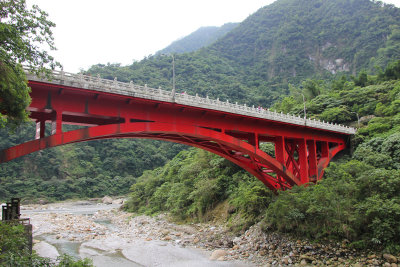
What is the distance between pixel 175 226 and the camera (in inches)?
1056

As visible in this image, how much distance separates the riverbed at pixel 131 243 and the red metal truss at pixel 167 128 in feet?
21.5

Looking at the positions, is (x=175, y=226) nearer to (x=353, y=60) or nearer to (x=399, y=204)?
(x=399, y=204)

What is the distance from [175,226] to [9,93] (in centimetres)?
2010

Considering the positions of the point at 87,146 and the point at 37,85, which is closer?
the point at 37,85

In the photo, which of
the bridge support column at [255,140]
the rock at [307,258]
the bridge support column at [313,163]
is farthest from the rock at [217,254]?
the bridge support column at [313,163]

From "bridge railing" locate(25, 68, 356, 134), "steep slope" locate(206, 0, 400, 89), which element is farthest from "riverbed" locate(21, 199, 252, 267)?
"steep slope" locate(206, 0, 400, 89)

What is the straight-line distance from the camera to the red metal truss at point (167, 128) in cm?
1259

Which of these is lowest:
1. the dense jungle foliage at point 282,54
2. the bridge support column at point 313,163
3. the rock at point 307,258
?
the rock at point 307,258

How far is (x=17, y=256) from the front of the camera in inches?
372

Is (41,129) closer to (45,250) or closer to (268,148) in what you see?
(45,250)

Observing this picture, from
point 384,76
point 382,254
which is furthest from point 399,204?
point 384,76

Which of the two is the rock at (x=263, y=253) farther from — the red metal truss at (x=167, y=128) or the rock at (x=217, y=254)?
the red metal truss at (x=167, y=128)

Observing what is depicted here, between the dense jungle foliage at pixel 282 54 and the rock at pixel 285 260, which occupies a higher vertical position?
the dense jungle foliage at pixel 282 54

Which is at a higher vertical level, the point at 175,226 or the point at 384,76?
the point at 384,76
